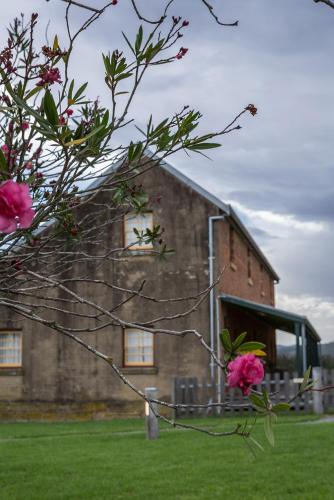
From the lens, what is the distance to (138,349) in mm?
22641

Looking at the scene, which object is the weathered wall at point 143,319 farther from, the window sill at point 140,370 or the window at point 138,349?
the window at point 138,349

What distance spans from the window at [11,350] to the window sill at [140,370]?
3.98 m

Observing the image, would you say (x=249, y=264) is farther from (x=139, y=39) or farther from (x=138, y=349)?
(x=139, y=39)

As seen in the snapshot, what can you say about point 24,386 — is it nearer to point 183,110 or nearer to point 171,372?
point 171,372

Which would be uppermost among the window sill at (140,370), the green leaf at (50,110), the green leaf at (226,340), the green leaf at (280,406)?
the green leaf at (50,110)

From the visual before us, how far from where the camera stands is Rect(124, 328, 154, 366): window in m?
22.5

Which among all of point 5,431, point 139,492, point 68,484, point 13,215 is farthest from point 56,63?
point 5,431

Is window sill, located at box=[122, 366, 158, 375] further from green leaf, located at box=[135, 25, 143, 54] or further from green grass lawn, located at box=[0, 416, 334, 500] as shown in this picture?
green leaf, located at box=[135, 25, 143, 54]

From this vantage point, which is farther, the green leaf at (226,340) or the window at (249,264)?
the window at (249,264)

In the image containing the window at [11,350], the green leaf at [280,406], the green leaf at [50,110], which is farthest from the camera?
the window at [11,350]

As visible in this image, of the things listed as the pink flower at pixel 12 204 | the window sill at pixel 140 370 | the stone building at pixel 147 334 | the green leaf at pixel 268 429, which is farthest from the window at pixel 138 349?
the pink flower at pixel 12 204

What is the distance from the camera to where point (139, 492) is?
8602mm

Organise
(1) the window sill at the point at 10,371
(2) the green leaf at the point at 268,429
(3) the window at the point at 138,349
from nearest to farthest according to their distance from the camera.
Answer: (2) the green leaf at the point at 268,429
(3) the window at the point at 138,349
(1) the window sill at the point at 10,371

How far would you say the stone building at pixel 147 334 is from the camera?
22109 mm
